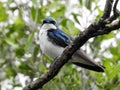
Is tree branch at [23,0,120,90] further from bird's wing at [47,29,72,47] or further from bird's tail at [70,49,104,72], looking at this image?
bird's wing at [47,29,72,47]

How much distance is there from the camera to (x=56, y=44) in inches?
208

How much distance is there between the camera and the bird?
483 centimetres

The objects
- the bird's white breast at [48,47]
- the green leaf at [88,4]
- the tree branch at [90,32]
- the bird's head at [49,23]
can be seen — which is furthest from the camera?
the bird's head at [49,23]

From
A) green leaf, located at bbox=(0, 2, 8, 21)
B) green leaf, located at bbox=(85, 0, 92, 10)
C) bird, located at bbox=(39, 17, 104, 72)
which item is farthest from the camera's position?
green leaf, located at bbox=(0, 2, 8, 21)

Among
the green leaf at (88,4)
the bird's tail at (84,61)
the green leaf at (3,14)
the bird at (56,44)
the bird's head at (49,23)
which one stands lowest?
the bird's tail at (84,61)

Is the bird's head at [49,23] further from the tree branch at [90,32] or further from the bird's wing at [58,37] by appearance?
the tree branch at [90,32]

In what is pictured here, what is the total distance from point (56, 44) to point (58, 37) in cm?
8

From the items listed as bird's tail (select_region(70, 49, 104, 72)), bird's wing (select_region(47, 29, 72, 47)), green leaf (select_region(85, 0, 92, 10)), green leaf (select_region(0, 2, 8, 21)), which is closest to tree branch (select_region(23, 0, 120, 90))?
bird's tail (select_region(70, 49, 104, 72))

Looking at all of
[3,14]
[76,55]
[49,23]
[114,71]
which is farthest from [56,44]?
[3,14]

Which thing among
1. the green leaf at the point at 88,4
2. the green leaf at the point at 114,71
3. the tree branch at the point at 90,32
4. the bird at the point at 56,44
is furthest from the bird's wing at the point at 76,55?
the tree branch at the point at 90,32

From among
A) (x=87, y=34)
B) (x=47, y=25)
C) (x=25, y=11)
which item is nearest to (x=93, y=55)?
(x=47, y=25)

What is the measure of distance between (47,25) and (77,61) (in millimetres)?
959

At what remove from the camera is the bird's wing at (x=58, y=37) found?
5086 mm

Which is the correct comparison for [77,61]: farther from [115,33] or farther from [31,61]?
[115,33]
